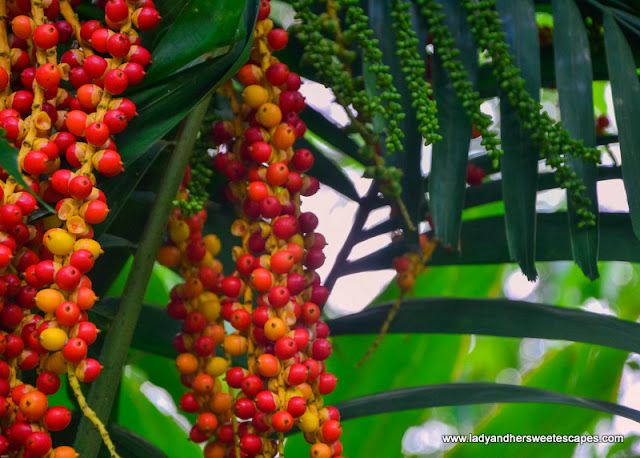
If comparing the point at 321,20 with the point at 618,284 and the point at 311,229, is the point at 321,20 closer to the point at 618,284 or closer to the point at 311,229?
the point at 311,229

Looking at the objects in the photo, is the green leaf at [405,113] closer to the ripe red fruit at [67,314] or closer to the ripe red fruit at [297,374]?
the ripe red fruit at [297,374]

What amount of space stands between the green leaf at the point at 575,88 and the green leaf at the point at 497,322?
10cm

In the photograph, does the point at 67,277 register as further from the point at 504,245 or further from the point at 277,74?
the point at 504,245

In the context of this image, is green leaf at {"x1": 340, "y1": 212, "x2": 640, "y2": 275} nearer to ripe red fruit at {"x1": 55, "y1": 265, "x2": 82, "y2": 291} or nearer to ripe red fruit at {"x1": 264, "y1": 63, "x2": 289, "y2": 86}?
ripe red fruit at {"x1": 264, "y1": 63, "x2": 289, "y2": 86}

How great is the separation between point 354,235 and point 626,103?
1.12 feet

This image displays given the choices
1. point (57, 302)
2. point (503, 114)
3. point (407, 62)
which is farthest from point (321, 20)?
point (57, 302)

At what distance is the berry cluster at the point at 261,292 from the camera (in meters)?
0.49

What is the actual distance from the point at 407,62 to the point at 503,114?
0.42ft

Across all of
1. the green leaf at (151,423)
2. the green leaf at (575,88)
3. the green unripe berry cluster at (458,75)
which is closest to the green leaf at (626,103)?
the green leaf at (575,88)

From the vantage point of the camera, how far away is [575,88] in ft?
2.10

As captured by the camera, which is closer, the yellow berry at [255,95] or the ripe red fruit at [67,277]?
the ripe red fruit at [67,277]

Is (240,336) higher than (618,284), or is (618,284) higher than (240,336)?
(618,284)

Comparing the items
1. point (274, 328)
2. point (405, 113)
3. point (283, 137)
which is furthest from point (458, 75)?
point (274, 328)

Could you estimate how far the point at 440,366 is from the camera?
103 cm
